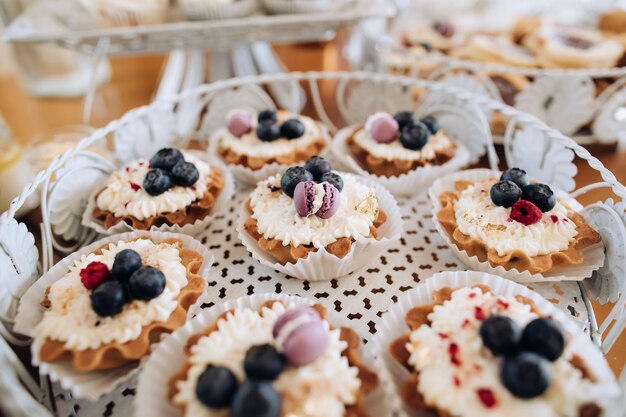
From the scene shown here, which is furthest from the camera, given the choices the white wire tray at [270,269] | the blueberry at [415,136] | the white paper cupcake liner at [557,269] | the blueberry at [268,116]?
the blueberry at [268,116]

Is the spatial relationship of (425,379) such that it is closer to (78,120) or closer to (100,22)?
(100,22)

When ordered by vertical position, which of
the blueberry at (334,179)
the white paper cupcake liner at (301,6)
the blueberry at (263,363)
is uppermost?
the white paper cupcake liner at (301,6)

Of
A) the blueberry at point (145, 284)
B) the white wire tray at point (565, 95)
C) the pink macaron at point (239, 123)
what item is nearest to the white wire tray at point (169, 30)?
the white wire tray at point (565, 95)

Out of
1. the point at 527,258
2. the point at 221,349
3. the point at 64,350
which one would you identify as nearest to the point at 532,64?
the point at 527,258

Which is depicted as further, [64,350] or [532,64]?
[532,64]

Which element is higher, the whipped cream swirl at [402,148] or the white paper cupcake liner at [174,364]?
the whipped cream swirl at [402,148]

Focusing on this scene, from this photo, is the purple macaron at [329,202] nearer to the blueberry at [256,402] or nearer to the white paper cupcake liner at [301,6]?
the blueberry at [256,402]

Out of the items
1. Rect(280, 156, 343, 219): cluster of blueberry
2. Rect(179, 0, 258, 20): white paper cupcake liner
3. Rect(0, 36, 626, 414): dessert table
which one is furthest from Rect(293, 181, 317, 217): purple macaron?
Rect(179, 0, 258, 20): white paper cupcake liner
